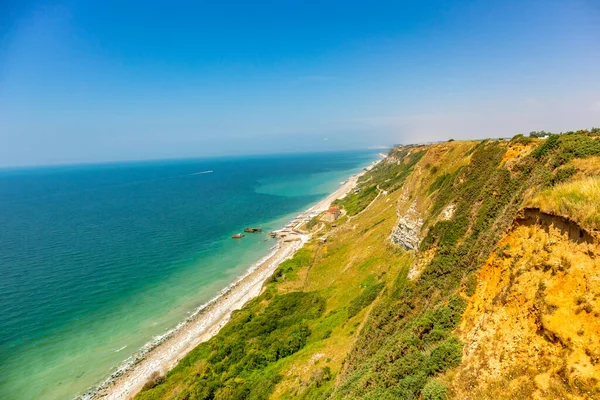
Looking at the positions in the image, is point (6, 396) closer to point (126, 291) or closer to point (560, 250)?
point (126, 291)

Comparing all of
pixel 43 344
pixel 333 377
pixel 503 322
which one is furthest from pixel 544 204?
pixel 43 344

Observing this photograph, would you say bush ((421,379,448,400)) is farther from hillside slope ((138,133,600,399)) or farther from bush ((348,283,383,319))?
bush ((348,283,383,319))

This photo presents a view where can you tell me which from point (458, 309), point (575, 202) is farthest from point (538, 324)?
point (575, 202)

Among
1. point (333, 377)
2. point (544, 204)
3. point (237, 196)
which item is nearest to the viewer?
point (544, 204)

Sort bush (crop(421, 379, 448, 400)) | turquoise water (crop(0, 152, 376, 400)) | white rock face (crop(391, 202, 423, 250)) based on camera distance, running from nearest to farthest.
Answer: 1. bush (crop(421, 379, 448, 400))
2. white rock face (crop(391, 202, 423, 250))
3. turquoise water (crop(0, 152, 376, 400))

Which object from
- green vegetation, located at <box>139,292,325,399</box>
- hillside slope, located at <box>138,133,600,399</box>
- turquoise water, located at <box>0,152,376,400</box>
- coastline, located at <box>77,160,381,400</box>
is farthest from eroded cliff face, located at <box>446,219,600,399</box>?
turquoise water, located at <box>0,152,376,400</box>

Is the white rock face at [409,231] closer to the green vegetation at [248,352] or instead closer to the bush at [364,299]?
the bush at [364,299]

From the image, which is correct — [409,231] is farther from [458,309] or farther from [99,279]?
[99,279]
